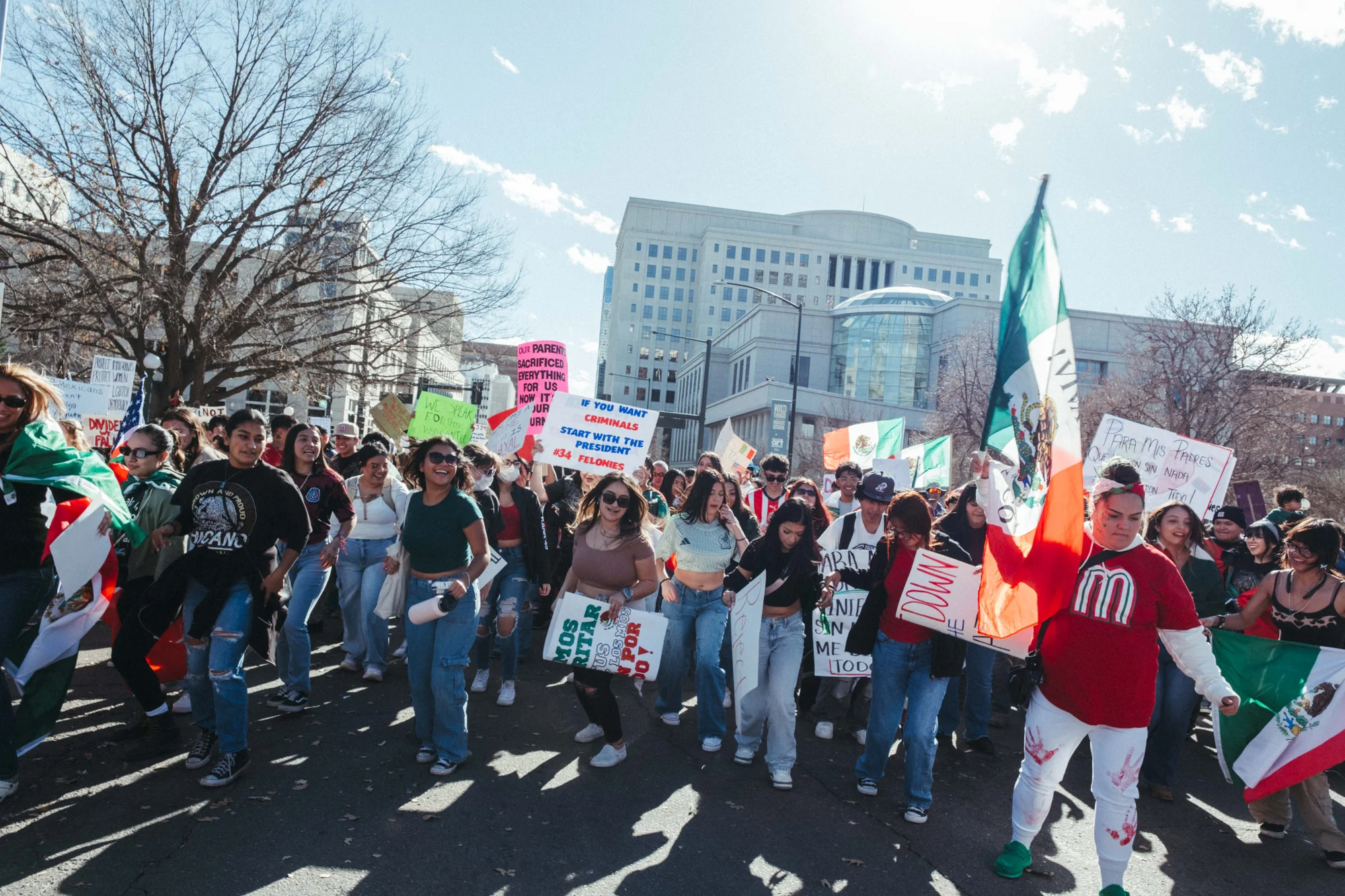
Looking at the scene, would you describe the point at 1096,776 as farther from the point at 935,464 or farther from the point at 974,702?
the point at 935,464

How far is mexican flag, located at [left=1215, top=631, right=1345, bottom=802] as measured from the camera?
4930 mm

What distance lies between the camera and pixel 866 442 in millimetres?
14312

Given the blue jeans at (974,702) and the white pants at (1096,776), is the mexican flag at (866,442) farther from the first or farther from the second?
the white pants at (1096,776)

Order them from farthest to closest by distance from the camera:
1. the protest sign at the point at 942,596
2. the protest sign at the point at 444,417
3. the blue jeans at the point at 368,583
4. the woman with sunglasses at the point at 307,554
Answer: the protest sign at the point at 444,417
the blue jeans at the point at 368,583
the woman with sunglasses at the point at 307,554
the protest sign at the point at 942,596

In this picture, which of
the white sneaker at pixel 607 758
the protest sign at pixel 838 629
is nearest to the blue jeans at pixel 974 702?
the protest sign at pixel 838 629

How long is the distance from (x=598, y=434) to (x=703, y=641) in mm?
3066

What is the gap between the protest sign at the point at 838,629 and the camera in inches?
242

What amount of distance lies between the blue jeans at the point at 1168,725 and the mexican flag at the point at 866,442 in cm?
826

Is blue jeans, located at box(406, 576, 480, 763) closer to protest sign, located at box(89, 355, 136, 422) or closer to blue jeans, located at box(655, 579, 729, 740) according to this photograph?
blue jeans, located at box(655, 579, 729, 740)

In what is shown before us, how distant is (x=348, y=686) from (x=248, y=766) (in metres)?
1.88

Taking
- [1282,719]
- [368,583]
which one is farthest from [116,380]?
[1282,719]

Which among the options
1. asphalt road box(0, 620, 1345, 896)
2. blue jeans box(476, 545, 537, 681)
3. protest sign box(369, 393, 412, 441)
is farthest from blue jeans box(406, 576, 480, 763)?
protest sign box(369, 393, 412, 441)

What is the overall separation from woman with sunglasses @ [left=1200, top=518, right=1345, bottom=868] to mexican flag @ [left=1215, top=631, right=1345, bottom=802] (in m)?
0.11

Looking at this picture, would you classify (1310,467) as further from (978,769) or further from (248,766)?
(248,766)
